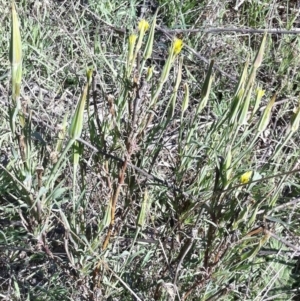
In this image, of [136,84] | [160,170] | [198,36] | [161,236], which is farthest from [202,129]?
[136,84]

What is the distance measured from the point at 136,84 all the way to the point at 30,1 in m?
1.22

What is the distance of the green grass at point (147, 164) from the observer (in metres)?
0.99

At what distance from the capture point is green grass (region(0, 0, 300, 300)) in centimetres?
99

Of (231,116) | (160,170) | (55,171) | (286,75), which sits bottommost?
(160,170)

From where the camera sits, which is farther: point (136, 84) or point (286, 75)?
point (286, 75)

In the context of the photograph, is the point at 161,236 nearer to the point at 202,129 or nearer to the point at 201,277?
the point at 201,277

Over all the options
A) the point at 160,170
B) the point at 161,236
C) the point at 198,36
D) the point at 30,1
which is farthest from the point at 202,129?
the point at 30,1

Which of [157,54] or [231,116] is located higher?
[231,116]

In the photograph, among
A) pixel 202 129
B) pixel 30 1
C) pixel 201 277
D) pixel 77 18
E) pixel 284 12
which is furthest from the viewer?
pixel 284 12

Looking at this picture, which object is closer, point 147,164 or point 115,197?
point 115,197

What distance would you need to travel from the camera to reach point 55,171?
0.92 meters

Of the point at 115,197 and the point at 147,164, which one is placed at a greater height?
the point at 115,197

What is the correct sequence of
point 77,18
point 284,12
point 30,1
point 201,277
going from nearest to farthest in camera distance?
1. point 201,277
2. point 77,18
3. point 30,1
4. point 284,12

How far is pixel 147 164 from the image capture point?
1467 mm
